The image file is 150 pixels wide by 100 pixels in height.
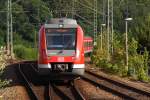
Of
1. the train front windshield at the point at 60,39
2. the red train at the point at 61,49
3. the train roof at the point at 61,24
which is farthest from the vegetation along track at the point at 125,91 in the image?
the train roof at the point at 61,24

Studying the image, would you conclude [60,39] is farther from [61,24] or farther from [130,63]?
[130,63]

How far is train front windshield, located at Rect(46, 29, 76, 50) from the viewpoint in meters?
22.4

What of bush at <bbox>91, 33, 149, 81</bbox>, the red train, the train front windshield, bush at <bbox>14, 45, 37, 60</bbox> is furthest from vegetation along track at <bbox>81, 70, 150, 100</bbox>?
bush at <bbox>14, 45, 37, 60</bbox>

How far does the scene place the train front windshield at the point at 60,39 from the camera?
2244 cm

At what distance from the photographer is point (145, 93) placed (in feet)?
60.8

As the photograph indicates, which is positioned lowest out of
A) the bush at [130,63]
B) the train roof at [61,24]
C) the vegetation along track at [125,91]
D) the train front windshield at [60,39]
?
the vegetation along track at [125,91]

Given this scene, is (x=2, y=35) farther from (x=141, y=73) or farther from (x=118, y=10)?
(x=141, y=73)

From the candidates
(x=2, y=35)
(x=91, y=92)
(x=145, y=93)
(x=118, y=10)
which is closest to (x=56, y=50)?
(x=91, y=92)

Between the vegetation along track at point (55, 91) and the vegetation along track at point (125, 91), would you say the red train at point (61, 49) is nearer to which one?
the vegetation along track at point (55, 91)

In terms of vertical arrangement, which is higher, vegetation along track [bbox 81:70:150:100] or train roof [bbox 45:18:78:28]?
train roof [bbox 45:18:78:28]

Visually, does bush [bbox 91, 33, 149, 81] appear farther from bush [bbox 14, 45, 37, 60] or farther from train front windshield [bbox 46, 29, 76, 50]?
bush [bbox 14, 45, 37, 60]

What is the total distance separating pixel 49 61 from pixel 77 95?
3.85 metres

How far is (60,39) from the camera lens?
22656 mm

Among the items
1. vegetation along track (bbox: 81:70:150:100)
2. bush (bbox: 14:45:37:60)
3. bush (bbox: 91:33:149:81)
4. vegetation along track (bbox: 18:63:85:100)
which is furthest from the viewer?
bush (bbox: 14:45:37:60)
